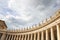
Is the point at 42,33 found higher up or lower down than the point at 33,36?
higher up

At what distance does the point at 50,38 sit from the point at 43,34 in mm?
3298

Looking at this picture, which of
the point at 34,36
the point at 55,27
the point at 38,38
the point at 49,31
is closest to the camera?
the point at 55,27

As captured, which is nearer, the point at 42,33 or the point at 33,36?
the point at 42,33

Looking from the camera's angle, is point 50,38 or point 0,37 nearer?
point 50,38

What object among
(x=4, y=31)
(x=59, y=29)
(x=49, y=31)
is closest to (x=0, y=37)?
(x=4, y=31)

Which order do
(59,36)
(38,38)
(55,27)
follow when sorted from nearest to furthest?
(59,36) → (55,27) → (38,38)

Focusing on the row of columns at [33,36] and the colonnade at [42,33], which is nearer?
the colonnade at [42,33]

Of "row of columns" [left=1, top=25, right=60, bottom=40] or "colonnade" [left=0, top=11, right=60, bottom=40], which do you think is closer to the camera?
"colonnade" [left=0, top=11, right=60, bottom=40]

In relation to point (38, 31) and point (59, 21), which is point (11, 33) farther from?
point (59, 21)

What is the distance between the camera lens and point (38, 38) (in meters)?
43.6

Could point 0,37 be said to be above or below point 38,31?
below

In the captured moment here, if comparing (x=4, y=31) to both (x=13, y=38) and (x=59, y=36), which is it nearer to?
(x=13, y=38)

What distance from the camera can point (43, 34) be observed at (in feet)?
137

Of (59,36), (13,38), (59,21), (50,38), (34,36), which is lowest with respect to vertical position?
(13,38)
